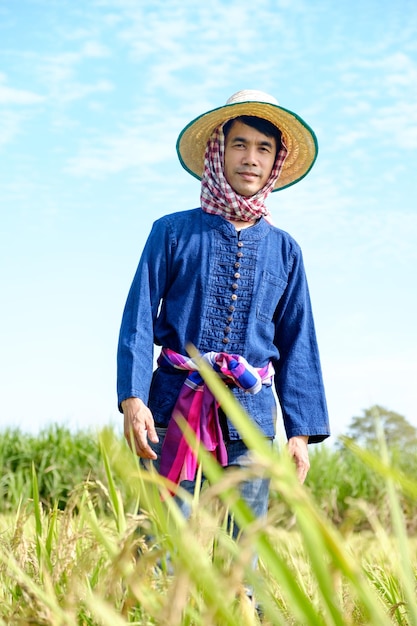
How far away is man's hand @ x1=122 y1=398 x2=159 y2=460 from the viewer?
2.83 metres

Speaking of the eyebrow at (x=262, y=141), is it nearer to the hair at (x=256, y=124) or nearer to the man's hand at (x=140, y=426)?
the hair at (x=256, y=124)

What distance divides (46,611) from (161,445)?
1676 millimetres

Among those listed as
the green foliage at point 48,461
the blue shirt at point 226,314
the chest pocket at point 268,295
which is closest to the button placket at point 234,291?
the blue shirt at point 226,314

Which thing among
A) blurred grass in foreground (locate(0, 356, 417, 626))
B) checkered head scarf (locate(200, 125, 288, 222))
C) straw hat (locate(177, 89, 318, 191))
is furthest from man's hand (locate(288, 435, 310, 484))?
straw hat (locate(177, 89, 318, 191))

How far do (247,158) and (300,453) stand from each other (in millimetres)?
1155

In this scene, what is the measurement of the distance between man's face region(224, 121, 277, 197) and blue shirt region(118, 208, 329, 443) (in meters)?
0.16

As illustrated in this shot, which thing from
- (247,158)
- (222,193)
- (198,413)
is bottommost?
(198,413)

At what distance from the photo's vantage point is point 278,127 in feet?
11.1

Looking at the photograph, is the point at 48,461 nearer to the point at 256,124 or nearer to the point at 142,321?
the point at 142,321

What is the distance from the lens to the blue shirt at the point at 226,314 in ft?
9.91

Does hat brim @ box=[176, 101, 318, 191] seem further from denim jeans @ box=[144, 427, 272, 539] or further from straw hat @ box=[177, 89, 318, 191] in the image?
denim jeans @ box=[144, 427, 272, 539]

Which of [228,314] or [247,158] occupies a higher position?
[247,158]

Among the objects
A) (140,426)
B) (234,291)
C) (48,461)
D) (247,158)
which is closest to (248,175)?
(247,158)

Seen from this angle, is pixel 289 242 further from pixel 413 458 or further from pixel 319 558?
pixel 413 458
